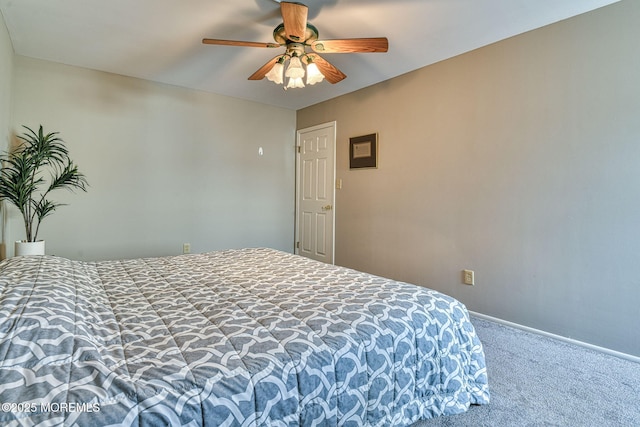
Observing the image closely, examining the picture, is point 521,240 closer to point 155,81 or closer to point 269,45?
point 269,45

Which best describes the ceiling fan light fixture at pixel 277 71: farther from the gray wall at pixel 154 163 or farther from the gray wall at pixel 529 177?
the gray wall at pixel 154 163

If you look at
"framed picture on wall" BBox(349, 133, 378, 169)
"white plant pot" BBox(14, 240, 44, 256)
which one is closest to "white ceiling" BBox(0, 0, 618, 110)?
"framed picture on wall" BBox(349, 133, 378, 169)

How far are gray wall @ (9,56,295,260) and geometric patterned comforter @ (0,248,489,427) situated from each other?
1823mm

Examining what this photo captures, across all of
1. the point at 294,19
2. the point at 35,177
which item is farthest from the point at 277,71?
the point at 35,177

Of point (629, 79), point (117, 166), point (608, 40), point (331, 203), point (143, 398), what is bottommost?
point (143, 398)

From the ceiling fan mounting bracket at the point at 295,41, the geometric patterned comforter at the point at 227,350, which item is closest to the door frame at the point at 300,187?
the ceiling fan mounting bracket at the point at 295,41

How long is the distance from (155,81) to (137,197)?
1.30 m

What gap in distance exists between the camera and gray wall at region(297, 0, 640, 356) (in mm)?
2100

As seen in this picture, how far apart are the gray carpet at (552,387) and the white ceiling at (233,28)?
2.31m

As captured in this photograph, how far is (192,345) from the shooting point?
3.35 ft

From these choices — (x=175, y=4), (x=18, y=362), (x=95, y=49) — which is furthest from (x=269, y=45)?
(x=18, y=362)

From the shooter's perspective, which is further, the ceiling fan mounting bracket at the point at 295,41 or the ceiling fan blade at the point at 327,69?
the ceiling fan blade at the point at 327,69

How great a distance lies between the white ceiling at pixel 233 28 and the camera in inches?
85.3

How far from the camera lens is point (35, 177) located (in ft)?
9.99
